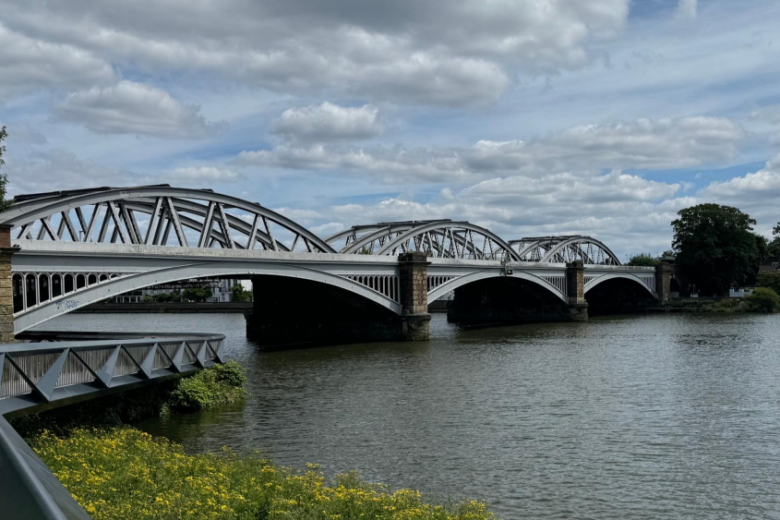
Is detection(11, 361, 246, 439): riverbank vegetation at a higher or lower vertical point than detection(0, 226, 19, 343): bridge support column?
lower

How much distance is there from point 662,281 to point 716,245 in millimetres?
8794

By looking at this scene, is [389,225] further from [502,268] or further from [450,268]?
[502,268]

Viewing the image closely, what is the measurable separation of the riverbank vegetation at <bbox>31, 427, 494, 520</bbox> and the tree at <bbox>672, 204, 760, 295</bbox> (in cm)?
9967

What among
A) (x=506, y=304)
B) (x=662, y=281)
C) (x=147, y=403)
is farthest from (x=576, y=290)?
(x=147, y=403)

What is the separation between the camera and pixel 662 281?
4296 inches

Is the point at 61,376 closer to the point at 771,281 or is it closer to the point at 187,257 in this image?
the point at 187,257

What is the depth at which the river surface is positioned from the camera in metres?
15.7

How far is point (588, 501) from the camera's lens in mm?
15062

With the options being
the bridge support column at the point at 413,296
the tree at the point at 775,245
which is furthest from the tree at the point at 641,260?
the bridge support column at the point at 413,296

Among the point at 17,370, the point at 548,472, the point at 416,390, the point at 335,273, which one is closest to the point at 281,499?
the point at 17,370

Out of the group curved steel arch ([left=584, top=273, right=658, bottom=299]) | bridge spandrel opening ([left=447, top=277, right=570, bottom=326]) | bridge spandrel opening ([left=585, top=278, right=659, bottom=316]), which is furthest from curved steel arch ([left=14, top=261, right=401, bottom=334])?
bridge spandrel opening ([left=585, top=278, right=659, bottom=316])

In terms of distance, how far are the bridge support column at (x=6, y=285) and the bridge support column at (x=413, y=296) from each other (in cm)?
3182

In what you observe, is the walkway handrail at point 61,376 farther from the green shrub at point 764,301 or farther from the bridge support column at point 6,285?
the green shrub at point 764,301

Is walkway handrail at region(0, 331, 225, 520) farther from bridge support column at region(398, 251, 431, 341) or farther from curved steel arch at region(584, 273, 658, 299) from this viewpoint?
curved steel arch at region(584, 273, 658, 299)
